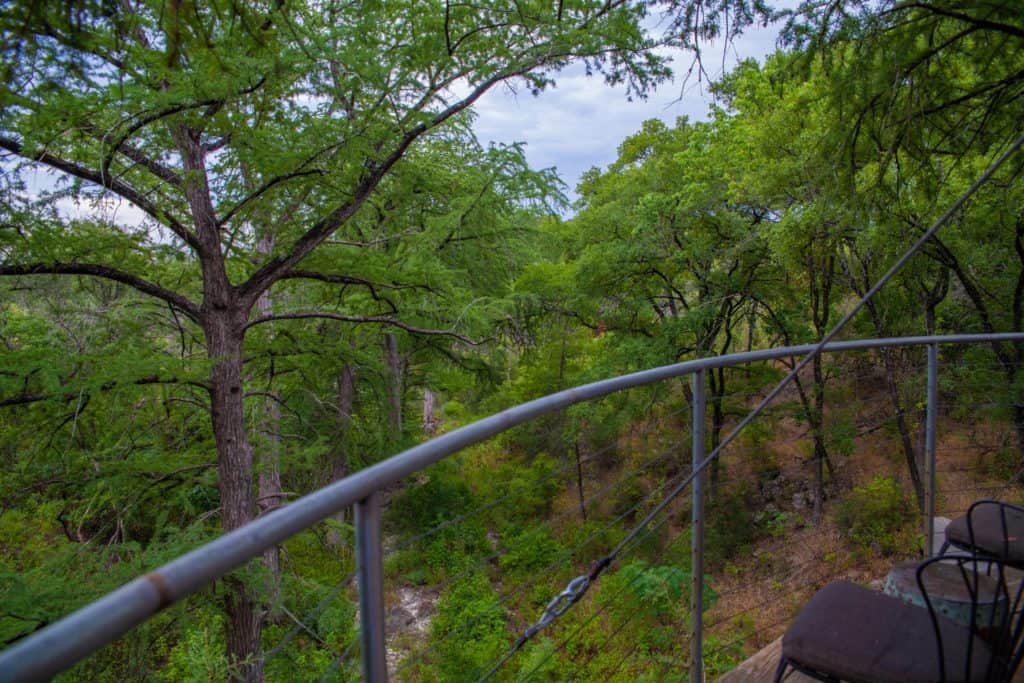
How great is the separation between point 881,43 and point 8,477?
8002 mm

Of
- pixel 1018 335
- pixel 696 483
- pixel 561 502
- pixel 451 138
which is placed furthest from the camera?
pixel 561 502

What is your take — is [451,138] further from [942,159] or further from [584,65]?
[942,159]

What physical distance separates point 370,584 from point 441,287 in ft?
20.1

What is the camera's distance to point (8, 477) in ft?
19.8

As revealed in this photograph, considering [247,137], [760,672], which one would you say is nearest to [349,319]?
[247,137]

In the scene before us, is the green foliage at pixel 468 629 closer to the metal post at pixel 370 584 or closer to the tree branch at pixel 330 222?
the tree branch at pixel 330 222

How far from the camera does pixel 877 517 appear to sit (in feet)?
32.8

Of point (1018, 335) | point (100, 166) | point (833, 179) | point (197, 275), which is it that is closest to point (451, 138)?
point (197, 275)

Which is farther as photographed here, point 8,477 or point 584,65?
point 8,477

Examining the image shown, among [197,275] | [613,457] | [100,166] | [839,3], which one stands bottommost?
[613,457]

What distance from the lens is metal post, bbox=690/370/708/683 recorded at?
6.59ft

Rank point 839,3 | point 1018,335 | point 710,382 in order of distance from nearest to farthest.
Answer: point 1018,335 → point 839,3 → point 710,382

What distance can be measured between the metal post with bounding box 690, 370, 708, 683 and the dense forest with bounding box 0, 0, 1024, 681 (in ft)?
0.46

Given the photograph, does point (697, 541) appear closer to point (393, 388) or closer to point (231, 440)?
point (231, 440)
